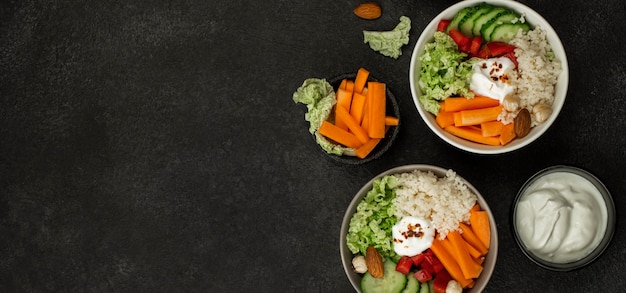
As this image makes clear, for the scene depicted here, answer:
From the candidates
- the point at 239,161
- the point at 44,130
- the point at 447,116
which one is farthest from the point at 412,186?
the point at 44,130

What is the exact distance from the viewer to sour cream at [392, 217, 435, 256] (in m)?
2.75

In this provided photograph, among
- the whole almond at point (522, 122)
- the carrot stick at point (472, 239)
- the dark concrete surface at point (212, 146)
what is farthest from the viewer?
the dark concrete surface at point (212, 146)

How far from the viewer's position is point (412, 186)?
110 inches

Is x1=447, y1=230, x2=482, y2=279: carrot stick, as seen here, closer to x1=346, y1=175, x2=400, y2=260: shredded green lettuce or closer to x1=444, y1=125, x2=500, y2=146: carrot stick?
x1=346, y1=175, x2=400, y2=260: shredded green lettuce

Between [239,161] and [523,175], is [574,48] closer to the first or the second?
[523,175]

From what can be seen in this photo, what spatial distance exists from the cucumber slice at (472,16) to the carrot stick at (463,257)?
0.73 meters

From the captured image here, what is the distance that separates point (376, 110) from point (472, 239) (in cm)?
58

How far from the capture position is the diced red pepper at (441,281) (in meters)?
2.75

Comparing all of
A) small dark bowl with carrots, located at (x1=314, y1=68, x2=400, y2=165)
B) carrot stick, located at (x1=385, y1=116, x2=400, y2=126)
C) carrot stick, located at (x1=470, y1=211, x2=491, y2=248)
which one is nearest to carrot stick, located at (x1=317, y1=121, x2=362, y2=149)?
small dark bowl with carrots, located at (x1=314, y1=68, x2=400, y2=165)

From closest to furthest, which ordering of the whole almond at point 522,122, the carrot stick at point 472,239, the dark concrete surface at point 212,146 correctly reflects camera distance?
the whole almond at point 522,122 < the carrot stick at point 472,239 < the dark concrete surface at point 212,146

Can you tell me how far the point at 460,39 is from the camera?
278 cm

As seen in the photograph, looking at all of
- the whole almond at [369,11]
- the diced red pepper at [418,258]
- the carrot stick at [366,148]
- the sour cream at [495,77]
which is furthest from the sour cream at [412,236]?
the whole almond at [369,11]

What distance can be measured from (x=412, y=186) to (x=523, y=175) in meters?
0.51

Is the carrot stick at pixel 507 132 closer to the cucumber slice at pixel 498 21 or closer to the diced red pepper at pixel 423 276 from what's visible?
the cucumber slice at pixel 498 21
